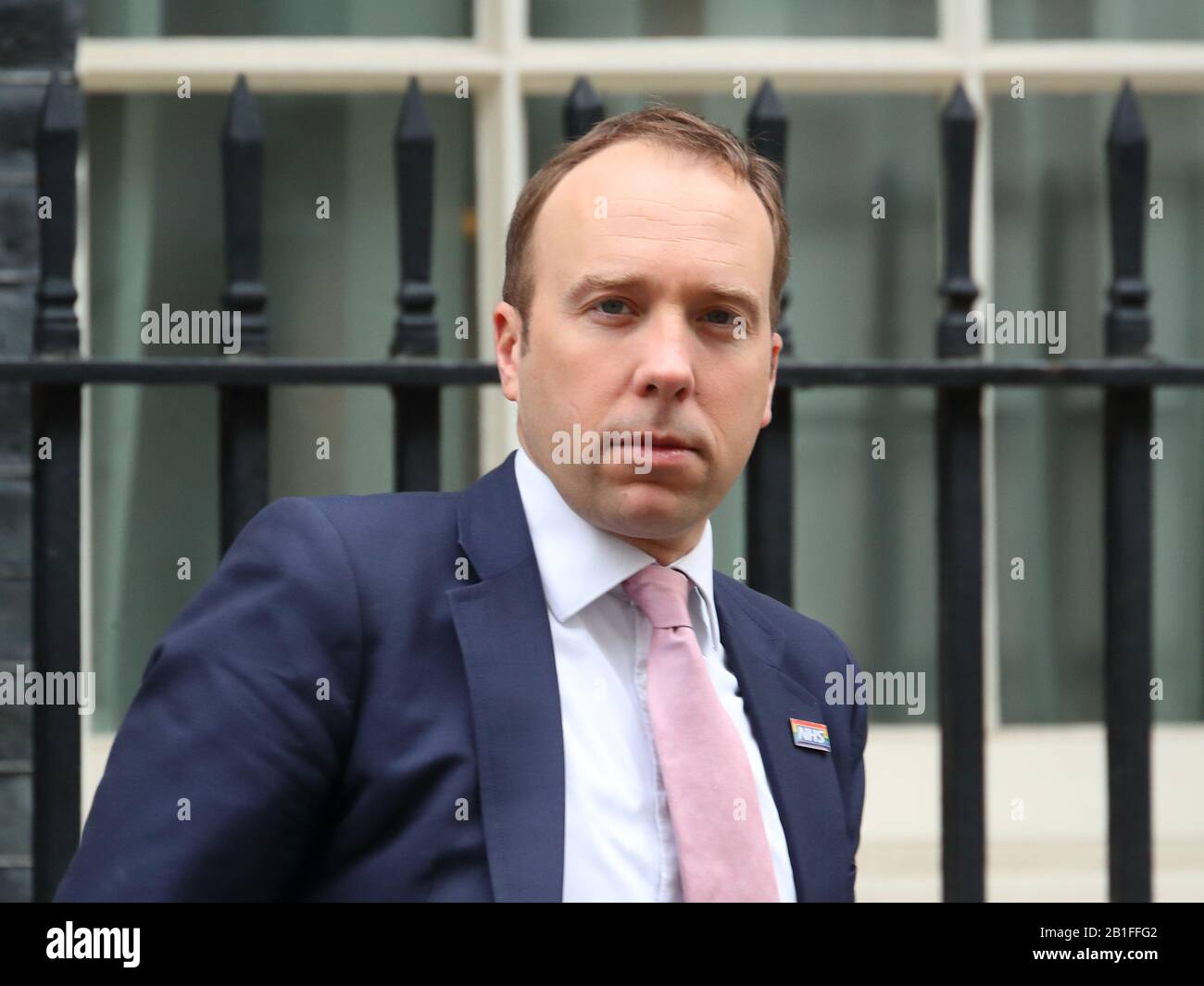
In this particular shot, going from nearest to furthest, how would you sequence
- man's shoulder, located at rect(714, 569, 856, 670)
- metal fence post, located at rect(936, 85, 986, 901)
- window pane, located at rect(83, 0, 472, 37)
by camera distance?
man's shoulder, located at rect(714, 569, 856, 670), metal fence post, located at rect(936, 85, 986, 901), window pane, located at rect(83, 0, 472, 37)

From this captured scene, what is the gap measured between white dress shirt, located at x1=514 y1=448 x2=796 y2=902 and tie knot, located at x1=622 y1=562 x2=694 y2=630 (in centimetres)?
2

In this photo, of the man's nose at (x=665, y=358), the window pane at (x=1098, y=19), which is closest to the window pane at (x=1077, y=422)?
the window pane at (x=1098, y=19)

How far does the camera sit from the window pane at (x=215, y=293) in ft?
14.1

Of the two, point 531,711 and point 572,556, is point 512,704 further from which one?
point 572,556

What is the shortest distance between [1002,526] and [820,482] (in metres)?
0.51

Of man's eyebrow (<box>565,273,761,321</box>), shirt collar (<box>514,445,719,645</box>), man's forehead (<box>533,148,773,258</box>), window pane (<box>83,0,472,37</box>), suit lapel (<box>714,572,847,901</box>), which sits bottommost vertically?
suit lapel (<box>714,572,847,901</box>)

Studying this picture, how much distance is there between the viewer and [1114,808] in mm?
3223

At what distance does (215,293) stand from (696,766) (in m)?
2.71

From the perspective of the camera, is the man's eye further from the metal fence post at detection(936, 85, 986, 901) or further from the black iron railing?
the metal fence post at detection(936, 85, 986, 901)

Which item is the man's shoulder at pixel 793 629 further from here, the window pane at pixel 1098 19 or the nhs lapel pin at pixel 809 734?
the window pane at pixel 1098 19

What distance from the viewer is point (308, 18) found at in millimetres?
4445

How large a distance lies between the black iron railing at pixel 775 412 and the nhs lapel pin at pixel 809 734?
813 mm

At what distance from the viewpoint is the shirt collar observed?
7.11 feet

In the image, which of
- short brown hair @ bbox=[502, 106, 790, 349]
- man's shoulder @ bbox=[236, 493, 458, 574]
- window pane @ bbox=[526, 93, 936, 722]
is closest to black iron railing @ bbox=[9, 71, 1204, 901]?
short brown hair @ bbox=[502, 106, 790, 349]
